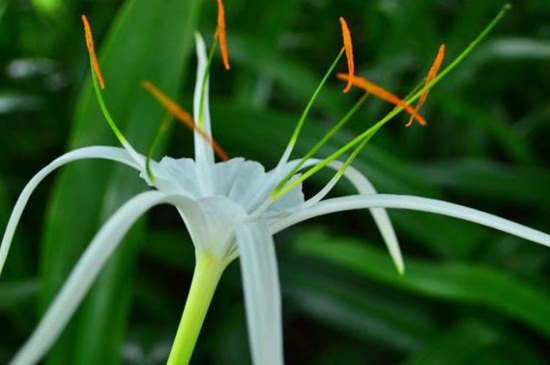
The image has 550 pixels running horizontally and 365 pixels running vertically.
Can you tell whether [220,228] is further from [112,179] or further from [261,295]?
[112,179]

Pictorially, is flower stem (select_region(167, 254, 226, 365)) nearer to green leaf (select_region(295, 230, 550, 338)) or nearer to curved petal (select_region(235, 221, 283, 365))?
curved petal (select_region(235, 221, 283, 365))

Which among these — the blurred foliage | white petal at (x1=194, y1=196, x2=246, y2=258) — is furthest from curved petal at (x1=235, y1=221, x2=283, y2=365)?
the blurred foliage

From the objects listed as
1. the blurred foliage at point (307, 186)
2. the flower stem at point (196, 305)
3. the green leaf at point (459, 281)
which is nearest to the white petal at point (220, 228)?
the flower stem at point (196, 305)

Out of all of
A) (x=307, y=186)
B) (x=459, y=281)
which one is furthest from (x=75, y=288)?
(x=307, y=186)

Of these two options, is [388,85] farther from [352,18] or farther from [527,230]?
[527,230]

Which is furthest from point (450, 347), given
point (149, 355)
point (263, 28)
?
point (263, 28)

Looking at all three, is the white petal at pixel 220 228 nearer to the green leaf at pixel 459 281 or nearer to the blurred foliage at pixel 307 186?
the blurred foliage at pixel 307 186
